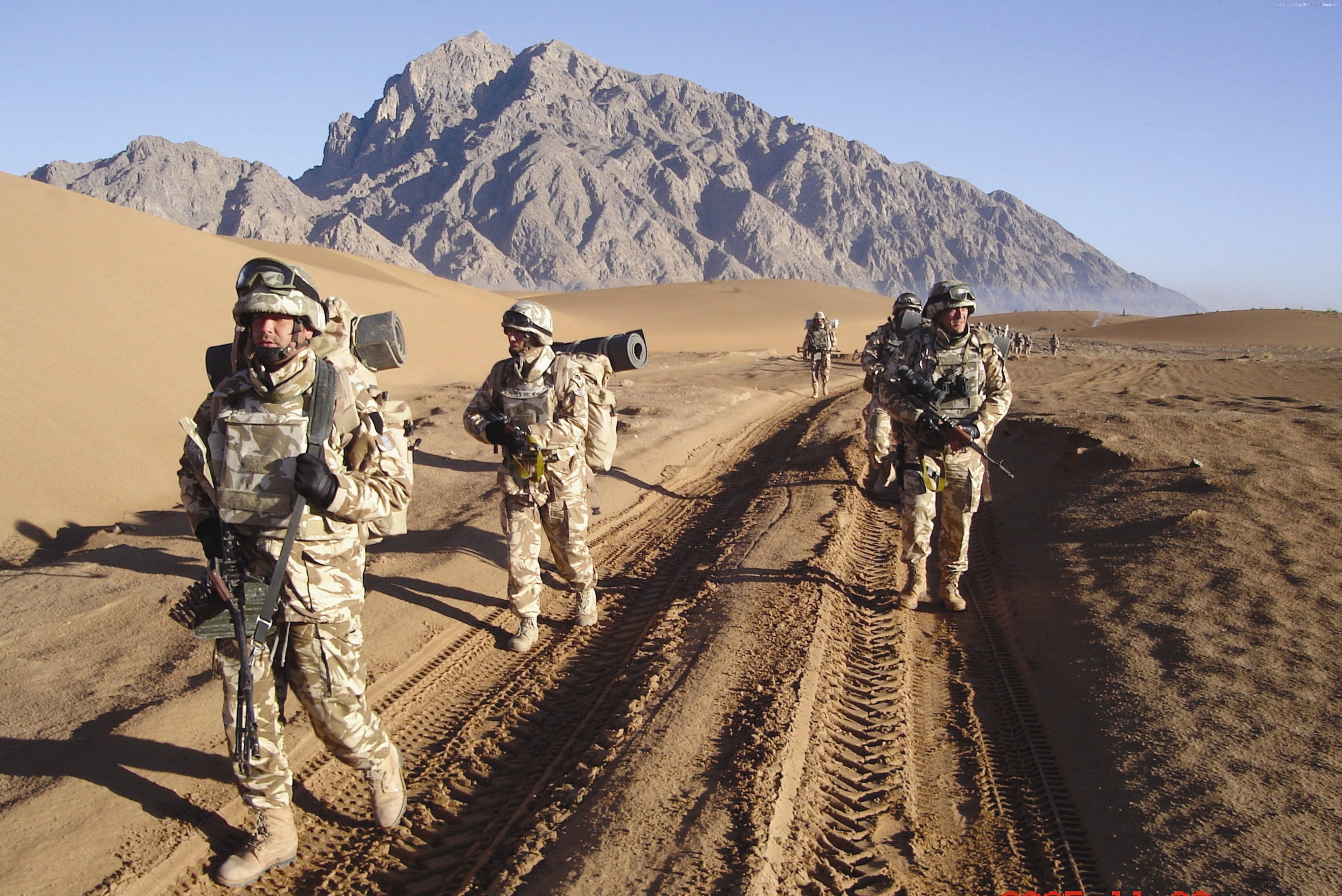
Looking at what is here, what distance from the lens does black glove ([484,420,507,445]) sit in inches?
208

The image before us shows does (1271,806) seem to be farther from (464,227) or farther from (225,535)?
(464,227)

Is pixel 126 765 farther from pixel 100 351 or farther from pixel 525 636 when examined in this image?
pixel 100 351

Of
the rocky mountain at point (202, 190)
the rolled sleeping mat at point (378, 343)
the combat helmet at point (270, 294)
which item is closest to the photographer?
the combat helmet at point (270, 294)

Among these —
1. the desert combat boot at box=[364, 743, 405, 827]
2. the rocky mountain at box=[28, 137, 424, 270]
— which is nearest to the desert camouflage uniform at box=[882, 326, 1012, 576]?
the desert combat boot at box=[364, 743, 405, 827]

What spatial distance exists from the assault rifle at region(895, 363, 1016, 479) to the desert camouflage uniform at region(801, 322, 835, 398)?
38.7 feet

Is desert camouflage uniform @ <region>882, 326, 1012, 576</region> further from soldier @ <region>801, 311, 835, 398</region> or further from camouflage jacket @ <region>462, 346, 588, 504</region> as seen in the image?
soldier @ <region>801, 311, 835, 398</region>

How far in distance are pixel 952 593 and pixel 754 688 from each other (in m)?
2.32

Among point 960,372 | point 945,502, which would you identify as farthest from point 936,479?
point 960,372

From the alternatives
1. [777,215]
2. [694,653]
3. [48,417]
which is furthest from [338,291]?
[777,215]

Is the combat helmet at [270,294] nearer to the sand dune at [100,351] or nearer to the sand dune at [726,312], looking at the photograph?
the sand dune at [100,351]

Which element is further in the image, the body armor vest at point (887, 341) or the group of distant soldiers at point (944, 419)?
the body armor vest at point (887, 341)

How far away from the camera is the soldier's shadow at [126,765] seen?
3.62m

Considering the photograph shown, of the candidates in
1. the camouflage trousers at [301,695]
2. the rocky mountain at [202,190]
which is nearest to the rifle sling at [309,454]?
the camouflage trousers at [301,695]

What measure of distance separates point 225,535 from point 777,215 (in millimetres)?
196049
